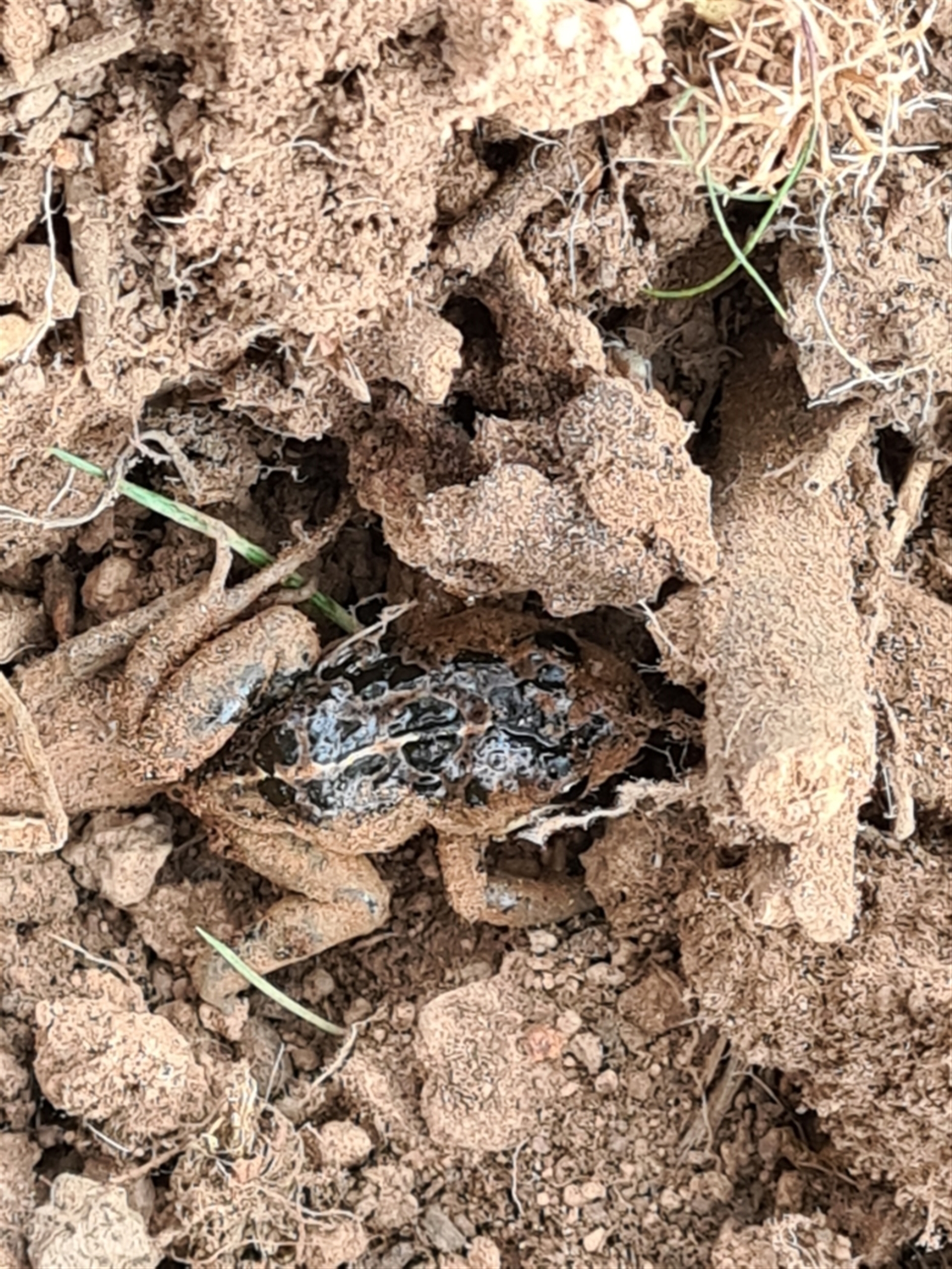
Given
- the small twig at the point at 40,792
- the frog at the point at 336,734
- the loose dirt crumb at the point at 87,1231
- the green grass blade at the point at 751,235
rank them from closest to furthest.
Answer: the green grass blade at the point at 751,235, the loose dirt crumb at the point at 87,1231, the small twig at the point at 40,792, the frog at the point at 336,734

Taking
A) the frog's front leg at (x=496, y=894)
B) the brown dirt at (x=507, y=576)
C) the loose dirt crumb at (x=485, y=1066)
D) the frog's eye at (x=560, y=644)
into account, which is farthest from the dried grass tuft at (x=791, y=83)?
the loose dirt crumb at (x=485, y=1066)

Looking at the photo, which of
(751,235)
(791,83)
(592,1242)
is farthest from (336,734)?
(791,83)

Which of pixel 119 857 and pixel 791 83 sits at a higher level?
pixel 791 83

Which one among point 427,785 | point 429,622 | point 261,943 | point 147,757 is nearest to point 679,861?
point 427,785

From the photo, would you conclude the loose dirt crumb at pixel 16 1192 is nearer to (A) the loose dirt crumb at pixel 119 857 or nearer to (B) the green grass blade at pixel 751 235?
(A) the loose dirt crumb at pixel 119 857

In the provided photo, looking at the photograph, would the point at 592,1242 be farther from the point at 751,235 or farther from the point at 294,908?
the point at 751,235

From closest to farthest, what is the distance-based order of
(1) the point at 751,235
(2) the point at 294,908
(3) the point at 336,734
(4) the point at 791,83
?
(4) the point at 791,83, (1) the point at 751,235, (3) the point at 336,734, (2) the point at 294,908

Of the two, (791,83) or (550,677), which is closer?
(791,83)
